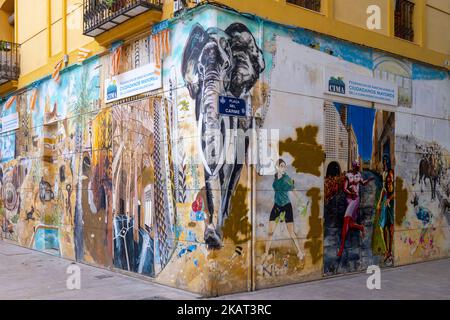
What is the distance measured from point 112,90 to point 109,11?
5.17ft

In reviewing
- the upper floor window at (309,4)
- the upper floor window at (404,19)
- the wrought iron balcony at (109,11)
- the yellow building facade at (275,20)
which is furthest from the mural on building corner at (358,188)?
the wrought iron balcony at (109,11)

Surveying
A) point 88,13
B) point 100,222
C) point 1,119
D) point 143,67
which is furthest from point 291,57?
point 1,119

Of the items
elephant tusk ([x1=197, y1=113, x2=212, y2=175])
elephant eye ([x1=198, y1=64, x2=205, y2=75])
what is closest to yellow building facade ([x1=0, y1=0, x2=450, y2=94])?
elephant eye ([x1=198, y1=64, x2=205, y2=75])

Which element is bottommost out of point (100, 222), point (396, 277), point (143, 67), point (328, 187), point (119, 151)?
point (396, 277)

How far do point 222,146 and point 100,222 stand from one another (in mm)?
4179

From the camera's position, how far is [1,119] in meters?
17.1

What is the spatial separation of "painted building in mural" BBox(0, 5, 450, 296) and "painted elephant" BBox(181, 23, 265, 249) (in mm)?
24

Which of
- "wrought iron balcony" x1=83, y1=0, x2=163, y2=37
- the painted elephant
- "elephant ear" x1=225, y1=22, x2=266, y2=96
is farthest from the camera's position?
"wrought iron balcony" x1=83, y1=0, x2=163, y2=37

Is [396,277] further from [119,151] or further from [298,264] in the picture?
[119,151]

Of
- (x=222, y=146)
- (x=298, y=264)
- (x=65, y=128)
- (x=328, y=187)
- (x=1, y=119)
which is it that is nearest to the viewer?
(x=222, y=146)

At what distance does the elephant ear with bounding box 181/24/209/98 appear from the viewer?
8.59 m

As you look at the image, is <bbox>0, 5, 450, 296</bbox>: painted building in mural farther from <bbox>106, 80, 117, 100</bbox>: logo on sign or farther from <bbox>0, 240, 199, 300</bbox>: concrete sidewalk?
<bbox>0, 240, 199, 300</bbox>: concrete sidewalk

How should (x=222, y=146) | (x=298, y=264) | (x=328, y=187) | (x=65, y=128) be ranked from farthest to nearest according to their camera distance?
1. (x=65, y=128)
2. (x=328, y=187)
3. (x=298, y=264)
4. (x=222, y=146)

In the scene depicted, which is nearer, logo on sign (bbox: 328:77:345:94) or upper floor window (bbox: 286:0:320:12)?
upper floor window (bbox: 286:0:320:12)
